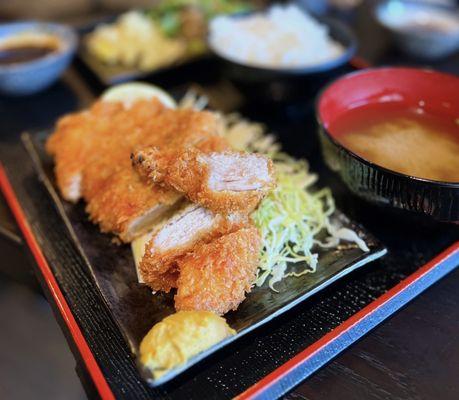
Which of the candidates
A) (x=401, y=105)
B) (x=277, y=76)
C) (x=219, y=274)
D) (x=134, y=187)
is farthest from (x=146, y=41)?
Result: (x=219, y=274)

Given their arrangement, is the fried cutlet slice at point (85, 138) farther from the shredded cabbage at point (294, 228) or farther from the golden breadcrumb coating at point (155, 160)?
the shredded cabbage at point (294, 228)

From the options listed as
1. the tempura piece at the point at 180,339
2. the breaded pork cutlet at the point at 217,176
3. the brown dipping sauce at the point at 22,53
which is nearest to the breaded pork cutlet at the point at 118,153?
the breaded pork cutlet at the point at 217,176

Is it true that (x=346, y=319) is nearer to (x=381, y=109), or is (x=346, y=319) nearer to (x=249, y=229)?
(x=249, y=229)

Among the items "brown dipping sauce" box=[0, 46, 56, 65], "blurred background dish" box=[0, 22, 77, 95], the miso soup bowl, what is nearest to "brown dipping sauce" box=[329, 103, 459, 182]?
the miso soup bowl

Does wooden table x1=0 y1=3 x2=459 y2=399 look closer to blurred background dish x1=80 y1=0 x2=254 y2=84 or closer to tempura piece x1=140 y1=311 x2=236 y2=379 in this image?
tempura piece x1=140 y1=311 x2=236 y2=379

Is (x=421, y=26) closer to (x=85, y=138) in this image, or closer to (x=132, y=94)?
(x=132, y=94)
